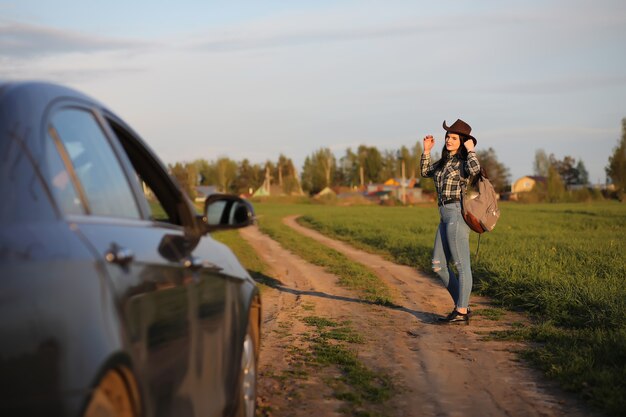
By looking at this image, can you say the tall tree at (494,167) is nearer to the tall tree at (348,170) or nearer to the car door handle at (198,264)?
the tall tree at (348,170)

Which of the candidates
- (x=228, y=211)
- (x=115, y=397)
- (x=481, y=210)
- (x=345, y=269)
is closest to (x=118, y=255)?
(x=115, y=397)

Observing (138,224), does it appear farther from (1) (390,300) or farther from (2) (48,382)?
(1) (390,300)

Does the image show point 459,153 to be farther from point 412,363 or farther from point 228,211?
point 228,211

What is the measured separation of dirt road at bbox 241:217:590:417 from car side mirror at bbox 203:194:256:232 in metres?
1.53

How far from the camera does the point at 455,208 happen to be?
373 inches

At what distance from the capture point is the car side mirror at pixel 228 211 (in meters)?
4.23

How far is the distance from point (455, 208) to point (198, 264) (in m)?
6.23

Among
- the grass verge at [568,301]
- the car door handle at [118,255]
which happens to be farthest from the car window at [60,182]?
the grass verge at [568,301]

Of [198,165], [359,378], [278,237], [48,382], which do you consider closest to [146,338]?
[48,382]

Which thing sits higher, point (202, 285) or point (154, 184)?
point (154, 184)

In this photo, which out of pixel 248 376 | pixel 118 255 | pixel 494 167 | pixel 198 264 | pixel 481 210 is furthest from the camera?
pixel 494 167

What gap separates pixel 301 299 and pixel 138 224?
844 centimetres

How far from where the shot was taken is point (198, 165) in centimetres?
17350

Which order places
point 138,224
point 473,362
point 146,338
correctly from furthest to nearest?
point 473,362
point 138,224
point 146,338
